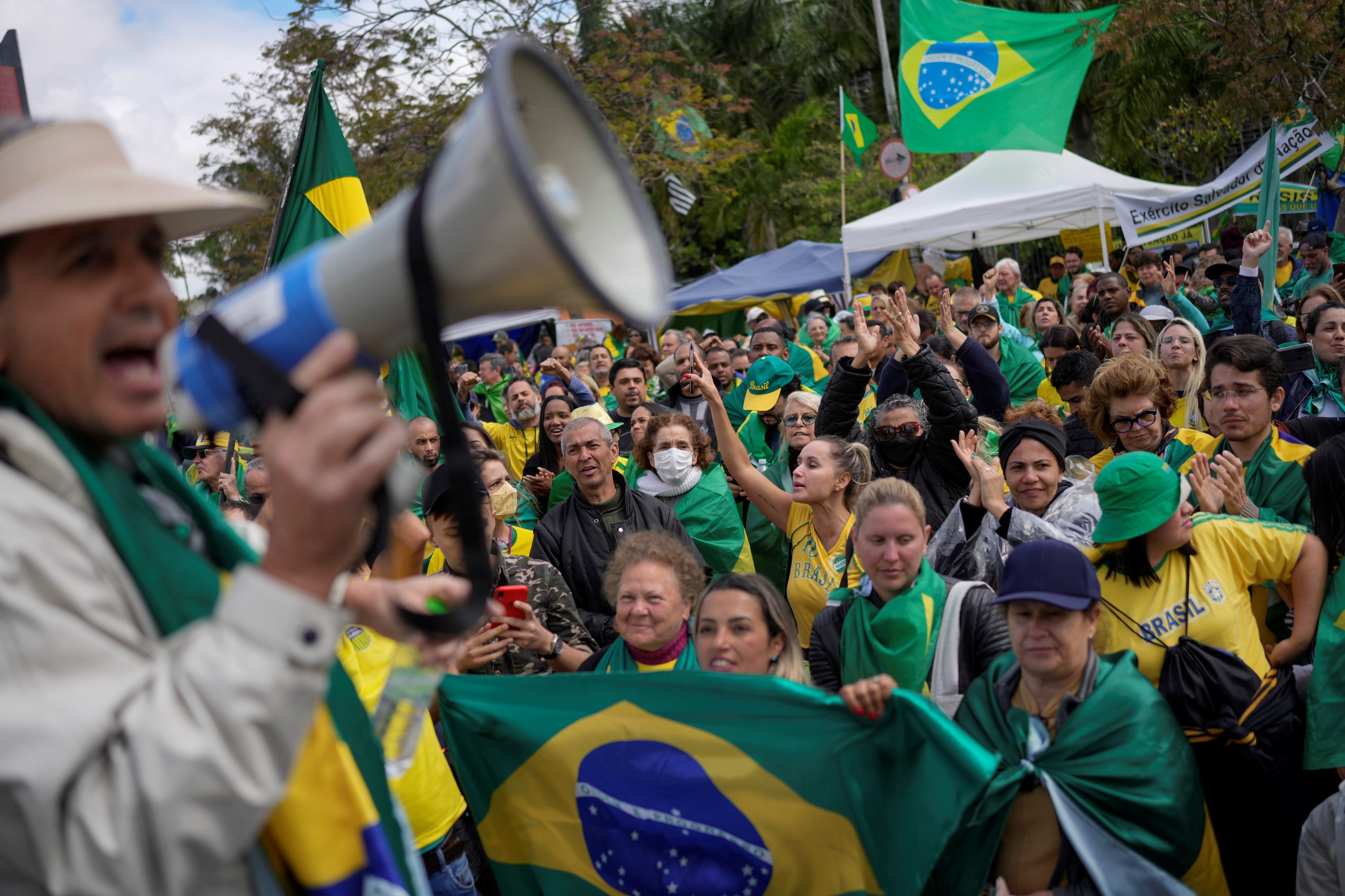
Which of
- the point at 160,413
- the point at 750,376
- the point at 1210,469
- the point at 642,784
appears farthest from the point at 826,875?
the point at 750,376

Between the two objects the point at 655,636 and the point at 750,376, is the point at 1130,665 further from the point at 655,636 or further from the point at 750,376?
the point at 750,376

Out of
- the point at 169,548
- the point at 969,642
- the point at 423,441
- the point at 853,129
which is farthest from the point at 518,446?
the point at 853,129

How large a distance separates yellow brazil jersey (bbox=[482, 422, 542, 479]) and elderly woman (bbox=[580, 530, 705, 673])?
454cm

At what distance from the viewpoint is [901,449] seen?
5500 mm

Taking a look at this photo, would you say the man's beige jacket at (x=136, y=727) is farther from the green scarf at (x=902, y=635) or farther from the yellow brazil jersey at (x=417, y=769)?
the green scarf at (x=902, y=635)

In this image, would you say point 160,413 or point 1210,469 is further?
point 1210,469

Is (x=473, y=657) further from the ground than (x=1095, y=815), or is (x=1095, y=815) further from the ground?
(x=473, y=657)

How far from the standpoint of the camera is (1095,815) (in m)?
2.88

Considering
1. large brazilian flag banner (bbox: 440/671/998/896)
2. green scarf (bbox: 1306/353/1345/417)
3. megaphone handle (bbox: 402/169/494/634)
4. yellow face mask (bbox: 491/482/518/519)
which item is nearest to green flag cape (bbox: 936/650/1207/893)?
large brazilian flag banner (bbox: 440/671/998/896)

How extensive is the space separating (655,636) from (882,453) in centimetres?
229

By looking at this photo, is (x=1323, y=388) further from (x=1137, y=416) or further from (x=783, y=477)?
(x=783, y=477)

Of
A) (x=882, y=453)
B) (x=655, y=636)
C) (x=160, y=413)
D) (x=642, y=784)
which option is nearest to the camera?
(x=160, y=413)

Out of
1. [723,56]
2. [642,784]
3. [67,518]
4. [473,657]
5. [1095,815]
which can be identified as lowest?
[1095,815]

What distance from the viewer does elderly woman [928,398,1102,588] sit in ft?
14.0
